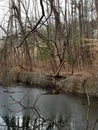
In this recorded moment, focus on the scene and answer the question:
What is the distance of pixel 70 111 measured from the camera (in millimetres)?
9672

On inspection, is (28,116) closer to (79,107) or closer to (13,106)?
(13,106)

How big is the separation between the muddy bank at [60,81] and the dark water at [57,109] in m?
0.59

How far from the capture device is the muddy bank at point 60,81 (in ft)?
40.9

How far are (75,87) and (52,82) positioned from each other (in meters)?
1.96

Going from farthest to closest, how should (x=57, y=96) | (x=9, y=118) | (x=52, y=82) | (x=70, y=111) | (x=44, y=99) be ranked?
(x=52, y=82) < (x=57, y=96) < (x=44, y=99) < (x=70, y=111) < (x=9, y=118)

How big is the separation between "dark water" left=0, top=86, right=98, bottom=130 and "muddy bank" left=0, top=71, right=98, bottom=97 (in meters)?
0.59

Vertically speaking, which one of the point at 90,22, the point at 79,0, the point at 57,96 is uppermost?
the point at 79,0

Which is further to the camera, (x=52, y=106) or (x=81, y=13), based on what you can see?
(x=81, y=13)

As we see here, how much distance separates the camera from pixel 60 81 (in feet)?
47.1

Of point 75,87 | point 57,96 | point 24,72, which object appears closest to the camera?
point 57,96

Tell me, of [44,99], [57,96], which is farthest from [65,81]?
[44,99]

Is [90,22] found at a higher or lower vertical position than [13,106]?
higher

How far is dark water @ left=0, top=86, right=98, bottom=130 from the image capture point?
319 inches

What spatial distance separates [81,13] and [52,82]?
437cm
